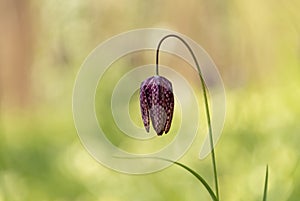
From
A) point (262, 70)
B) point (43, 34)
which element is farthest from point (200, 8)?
point (43, 34)

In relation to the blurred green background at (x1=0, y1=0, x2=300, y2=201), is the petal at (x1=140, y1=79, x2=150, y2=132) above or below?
below

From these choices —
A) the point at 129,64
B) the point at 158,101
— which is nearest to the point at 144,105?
the point at 158,101

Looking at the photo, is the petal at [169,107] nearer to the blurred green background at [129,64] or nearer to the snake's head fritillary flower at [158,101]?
the snake's head fritillary flower at [158,101]

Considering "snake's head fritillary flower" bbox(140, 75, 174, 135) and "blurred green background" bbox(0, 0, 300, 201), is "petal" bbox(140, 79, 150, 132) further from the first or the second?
"blurred green background" bbox(0, 0, 300, 201)

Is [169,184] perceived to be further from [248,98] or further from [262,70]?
[262,70]

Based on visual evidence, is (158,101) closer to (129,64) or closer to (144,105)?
(144,105)

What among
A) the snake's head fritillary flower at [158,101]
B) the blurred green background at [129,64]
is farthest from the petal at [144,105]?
the blurred green background at [129,64]

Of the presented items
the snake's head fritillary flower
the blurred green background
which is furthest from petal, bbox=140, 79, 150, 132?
the blurred green background
